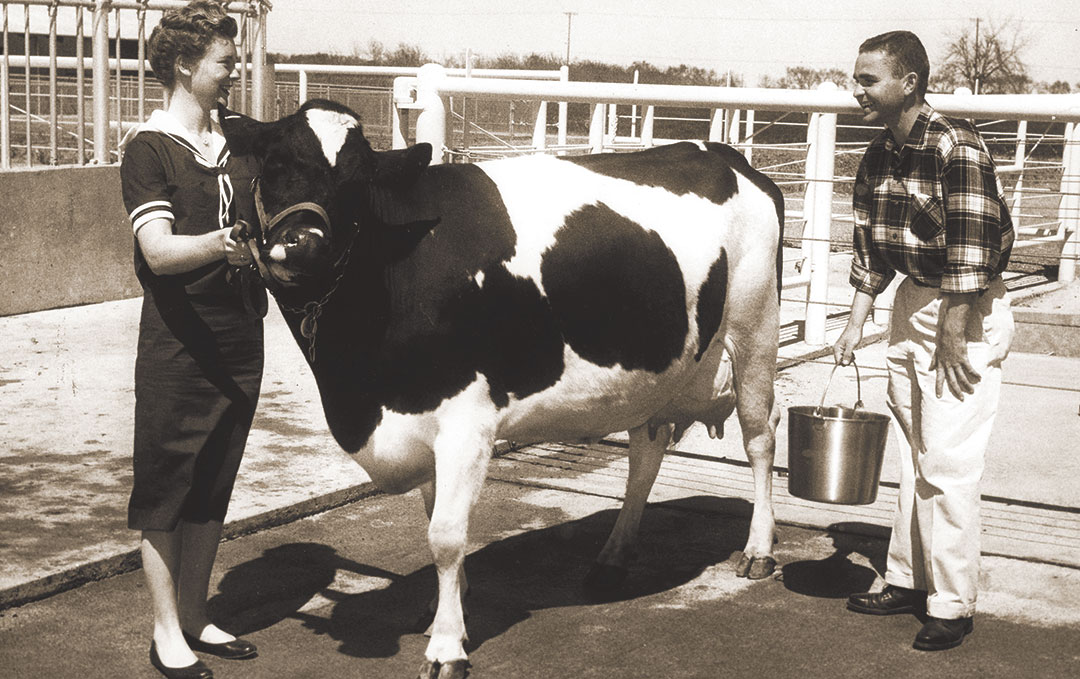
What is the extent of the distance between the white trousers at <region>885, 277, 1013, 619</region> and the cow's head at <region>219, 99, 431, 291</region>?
6.31 ft

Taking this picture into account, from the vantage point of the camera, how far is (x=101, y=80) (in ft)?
33.6

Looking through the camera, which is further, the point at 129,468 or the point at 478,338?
the point at 129,468

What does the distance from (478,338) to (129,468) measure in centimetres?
257

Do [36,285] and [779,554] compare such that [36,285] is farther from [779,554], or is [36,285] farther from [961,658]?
[961,658]

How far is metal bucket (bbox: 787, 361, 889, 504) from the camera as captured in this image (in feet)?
15.1

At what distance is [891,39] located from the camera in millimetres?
4309

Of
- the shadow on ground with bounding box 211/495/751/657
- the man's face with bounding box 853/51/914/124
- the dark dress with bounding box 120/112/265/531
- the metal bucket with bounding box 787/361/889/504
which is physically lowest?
the shadow on ground with bounding box 211/495/751/657

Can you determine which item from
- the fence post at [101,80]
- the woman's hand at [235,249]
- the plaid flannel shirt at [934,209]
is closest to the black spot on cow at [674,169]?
the plaid flannel shirt at [934,209]

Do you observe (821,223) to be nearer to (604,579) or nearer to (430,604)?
(604,579)

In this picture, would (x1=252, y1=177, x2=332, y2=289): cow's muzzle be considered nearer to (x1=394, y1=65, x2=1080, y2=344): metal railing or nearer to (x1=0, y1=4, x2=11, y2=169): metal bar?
(x1=394, y1=65, x2=1080, y2=344): metal railing

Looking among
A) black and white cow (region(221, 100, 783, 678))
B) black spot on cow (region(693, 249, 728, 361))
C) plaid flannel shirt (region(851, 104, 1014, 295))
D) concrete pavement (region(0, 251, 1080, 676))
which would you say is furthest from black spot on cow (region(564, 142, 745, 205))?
concrete pavement (region(0, 251, 1080, 676))

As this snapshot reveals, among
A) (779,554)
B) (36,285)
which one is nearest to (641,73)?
(36,285)

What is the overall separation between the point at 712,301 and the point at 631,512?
928mm

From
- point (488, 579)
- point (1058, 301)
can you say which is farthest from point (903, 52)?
point (1058, 301)
